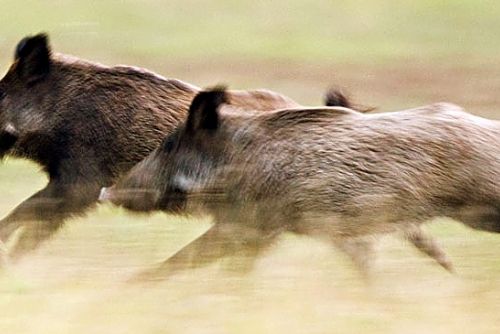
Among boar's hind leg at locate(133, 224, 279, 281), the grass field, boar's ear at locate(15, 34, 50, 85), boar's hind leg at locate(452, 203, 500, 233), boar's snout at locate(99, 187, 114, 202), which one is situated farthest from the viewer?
boar's ear at locate(15, 34, 50, 85)

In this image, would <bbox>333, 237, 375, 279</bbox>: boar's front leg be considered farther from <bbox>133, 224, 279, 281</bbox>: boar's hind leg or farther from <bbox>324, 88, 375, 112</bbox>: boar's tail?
<bbox>324, 88, 375, 112</bbox>: boar's tail

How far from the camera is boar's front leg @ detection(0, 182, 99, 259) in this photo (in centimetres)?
780

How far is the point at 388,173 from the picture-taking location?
6.61 m

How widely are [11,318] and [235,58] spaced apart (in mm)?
12651

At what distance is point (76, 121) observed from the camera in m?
7.86

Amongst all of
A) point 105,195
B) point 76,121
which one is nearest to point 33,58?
point 76,121

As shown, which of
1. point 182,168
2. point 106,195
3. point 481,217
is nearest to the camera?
point 481,217

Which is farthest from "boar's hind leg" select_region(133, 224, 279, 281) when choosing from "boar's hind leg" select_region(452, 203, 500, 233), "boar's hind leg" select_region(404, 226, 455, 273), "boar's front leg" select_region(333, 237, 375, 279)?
"boar's hind leg" select_region(452, 203, 500, 233)

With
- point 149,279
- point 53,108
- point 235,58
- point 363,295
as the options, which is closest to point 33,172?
point 53,108

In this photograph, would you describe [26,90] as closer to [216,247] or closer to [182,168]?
[182,168]

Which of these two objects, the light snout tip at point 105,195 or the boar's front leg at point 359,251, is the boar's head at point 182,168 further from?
the boar's front leg at point 359,251

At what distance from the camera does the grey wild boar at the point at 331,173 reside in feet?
21.6

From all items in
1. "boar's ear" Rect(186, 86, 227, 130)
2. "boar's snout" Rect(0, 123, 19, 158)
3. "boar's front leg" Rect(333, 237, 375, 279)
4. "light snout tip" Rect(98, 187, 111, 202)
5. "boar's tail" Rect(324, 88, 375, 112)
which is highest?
"boar's ear" Rect(186, 86, 227, 130)

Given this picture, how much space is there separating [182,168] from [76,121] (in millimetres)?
818
